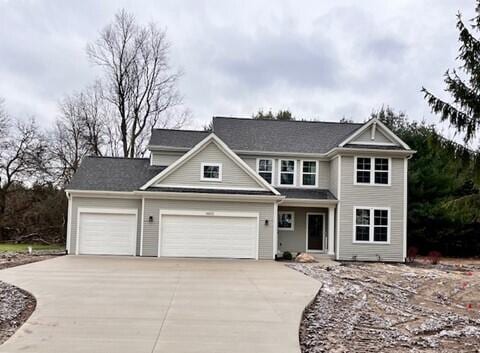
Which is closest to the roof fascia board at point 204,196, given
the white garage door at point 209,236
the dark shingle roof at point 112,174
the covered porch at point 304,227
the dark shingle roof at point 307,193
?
the white garage door at point 209,236

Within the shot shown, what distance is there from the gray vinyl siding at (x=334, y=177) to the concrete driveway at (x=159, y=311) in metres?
8.62

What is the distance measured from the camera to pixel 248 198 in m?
19.8

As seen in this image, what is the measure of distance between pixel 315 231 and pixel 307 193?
2.15 m

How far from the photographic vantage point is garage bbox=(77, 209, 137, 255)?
788 inches

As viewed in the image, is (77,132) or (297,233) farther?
(77,132)

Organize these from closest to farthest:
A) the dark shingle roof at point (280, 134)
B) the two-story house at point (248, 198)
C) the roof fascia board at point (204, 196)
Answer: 1. the roof fascia board at point (204, 196)
2. the two-story house at point (248, 198)
3. the dark shingle roof at point (280, 134)

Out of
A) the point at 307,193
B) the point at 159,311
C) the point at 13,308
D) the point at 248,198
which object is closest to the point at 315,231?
the point at 307,193

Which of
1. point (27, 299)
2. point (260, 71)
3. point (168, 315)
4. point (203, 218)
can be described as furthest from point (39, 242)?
point (168, 315)

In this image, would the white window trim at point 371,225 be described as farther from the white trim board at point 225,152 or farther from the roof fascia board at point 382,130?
the white trim board at point 225,152

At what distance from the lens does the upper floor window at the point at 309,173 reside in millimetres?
22844

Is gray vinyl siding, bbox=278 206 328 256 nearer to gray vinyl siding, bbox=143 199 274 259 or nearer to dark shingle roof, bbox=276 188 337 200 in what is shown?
dark shingle roof, bbox=276 188 337 200

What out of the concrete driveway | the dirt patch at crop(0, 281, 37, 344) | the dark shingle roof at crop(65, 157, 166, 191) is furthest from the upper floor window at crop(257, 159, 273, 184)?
the dirt patch at crop(0, 281, 37, 344)

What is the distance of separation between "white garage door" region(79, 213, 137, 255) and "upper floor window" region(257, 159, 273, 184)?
6.43 m

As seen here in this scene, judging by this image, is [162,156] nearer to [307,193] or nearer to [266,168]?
[266,168]
